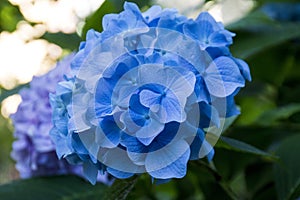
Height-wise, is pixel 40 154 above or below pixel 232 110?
below

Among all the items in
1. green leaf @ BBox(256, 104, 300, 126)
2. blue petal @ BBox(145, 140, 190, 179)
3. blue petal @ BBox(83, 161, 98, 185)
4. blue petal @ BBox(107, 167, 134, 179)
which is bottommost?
Answer: green leaf @ BBox(256, 104, 300, 126)

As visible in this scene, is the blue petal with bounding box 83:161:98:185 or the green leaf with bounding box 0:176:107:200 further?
the green leaf with bounding box 0:176:107:200

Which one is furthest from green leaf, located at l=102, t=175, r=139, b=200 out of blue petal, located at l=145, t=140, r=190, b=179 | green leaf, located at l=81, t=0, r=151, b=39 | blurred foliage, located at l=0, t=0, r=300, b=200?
green leaf, located at l=81, t=0, r=151, b=39

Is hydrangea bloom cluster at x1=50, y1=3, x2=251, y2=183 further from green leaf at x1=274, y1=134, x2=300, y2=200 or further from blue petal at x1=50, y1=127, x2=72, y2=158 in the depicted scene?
green leaf at x1=274, y1=134, x2=300, y2=200

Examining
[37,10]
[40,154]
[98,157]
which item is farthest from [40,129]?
[37,10]

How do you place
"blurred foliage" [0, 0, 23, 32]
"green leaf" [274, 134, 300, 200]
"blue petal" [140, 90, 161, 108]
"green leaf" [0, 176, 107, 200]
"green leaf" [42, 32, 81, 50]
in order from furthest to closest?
"blurred foliage" [0, 0, 23, 32] → "green leaf" [42, 32, 81, 50] → "green leaf" [274, 134, 300, 200] → "green leaf" [0, 176, 107, 200] → "blue petal" [140, 90, 161, 108]

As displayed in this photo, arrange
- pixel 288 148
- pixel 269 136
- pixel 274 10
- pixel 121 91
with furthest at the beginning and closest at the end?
pixel 274 10 → pixel 269 136 → pixel 288 148 → pixel 121 91

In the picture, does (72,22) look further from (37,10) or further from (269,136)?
(269,136)

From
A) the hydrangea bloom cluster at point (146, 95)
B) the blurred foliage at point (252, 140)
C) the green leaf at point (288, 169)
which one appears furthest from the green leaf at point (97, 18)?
the green leaf at point (288, 169)
